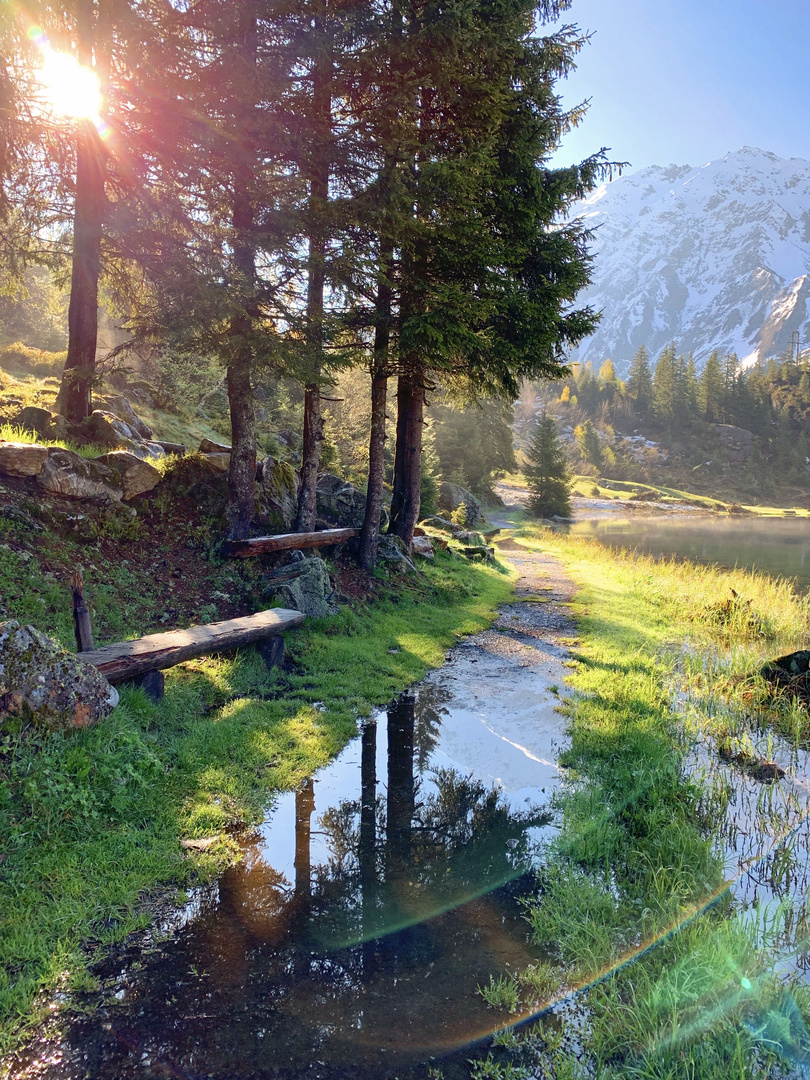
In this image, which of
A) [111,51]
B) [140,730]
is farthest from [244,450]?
[111,51]

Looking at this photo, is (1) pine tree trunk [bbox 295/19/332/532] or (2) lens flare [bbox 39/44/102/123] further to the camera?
(1) pine tree trunk [bbox 295/19/332/532]

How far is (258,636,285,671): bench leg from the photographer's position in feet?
26.9

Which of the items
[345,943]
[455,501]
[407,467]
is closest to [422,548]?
[407,467]

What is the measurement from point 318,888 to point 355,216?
10124 millimetres

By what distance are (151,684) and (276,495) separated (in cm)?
702

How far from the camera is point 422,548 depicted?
16.9 meters

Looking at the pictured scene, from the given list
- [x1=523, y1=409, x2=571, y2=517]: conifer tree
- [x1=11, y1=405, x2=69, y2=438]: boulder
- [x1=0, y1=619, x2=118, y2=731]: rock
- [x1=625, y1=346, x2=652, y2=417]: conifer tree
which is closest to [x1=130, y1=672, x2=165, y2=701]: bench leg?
[x1=0, y1=619, x2=118, y2=731]: rock

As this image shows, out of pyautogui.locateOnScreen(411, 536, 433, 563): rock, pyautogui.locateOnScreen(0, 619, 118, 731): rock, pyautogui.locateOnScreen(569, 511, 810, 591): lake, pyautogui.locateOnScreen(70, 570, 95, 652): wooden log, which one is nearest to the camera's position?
pyautogui.locateOnScreen(0, 619, 118, 731): rock

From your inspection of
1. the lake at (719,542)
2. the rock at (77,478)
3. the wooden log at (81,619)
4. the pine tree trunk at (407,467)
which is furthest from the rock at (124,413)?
the lake at (719,542)

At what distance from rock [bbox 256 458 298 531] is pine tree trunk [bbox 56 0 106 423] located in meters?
3.56

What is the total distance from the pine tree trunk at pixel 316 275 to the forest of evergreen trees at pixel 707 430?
96888 mm

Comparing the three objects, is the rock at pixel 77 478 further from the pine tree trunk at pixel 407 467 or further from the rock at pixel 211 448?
the pine tree trunk at pixel 407 467

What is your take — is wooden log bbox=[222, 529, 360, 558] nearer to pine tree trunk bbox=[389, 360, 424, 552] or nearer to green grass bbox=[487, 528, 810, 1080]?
pine tree trunk bbox=[389, 360, 424, 552]

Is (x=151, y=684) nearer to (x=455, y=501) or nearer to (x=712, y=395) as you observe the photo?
(x=455, y=501)
